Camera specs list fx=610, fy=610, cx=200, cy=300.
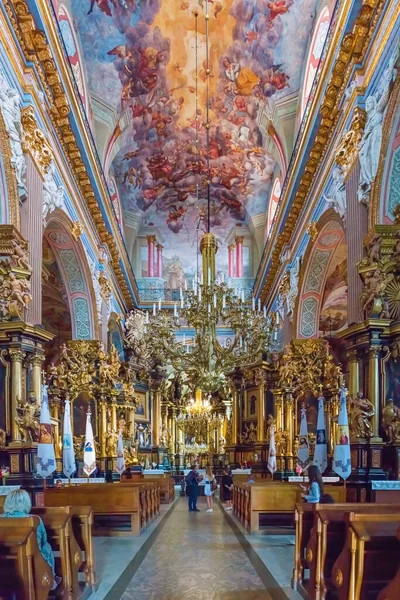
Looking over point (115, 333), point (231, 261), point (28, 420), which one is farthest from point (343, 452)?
point (231, 261)

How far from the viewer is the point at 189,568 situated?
8211 mm

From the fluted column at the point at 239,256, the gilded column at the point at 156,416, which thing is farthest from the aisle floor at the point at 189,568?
the fluted column at the point at 239,256

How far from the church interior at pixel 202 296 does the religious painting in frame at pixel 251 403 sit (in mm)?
348

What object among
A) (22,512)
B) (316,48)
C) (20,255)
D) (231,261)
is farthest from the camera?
(231,261)

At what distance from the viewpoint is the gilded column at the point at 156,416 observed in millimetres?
28766

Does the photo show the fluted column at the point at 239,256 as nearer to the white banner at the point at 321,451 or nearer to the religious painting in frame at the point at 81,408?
the religious painting in frame at the point at 81,408

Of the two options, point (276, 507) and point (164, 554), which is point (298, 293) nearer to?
point (276, 507)

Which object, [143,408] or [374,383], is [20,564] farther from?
[143,408]

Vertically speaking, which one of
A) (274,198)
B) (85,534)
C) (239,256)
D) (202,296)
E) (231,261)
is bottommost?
(85,534)

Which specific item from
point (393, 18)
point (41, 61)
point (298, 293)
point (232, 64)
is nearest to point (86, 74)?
point (232, 64)

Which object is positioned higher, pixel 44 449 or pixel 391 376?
pixel 391 376

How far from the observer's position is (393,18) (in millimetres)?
9711

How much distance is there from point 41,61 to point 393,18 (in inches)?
256

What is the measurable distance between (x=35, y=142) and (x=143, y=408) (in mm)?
18891
